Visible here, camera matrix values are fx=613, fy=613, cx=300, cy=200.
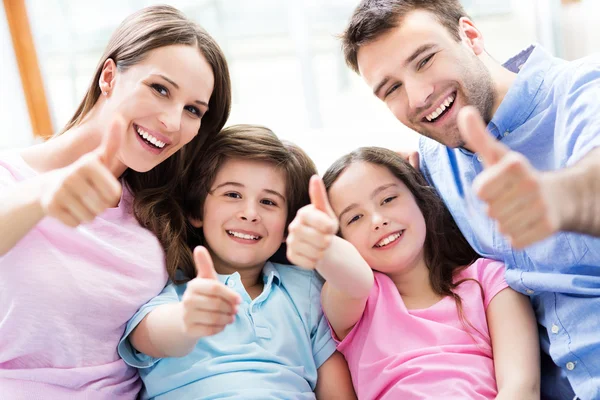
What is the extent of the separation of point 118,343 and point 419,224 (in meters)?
0.72

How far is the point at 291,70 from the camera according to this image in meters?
2.86

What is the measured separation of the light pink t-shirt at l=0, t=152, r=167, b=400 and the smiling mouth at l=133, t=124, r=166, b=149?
0.19 meters

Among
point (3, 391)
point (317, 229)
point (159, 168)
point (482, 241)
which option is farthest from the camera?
point (159, 168)

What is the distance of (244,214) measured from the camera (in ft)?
4.67

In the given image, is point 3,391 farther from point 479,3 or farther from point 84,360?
point 479,3

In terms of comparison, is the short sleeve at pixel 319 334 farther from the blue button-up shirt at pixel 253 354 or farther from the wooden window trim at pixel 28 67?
the wooden window trim at pixel 28 67

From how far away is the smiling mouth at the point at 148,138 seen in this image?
1354mm

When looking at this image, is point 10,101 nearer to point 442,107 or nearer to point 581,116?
point 442,107

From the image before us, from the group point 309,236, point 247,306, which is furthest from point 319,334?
point 309,236

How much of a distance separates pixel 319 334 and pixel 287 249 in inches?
16.5

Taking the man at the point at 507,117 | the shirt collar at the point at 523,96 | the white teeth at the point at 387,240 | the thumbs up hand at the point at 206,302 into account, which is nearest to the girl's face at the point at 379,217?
the white teeth at the point at 387,240

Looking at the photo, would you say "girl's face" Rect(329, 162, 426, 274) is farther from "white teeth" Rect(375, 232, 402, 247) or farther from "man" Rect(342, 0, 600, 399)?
"man" Rect(342, 0, 600, 399)

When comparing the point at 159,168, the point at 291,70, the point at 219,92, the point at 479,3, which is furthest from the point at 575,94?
the point at 291,70

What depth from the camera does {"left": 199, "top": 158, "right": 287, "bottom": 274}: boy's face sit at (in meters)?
1.44
